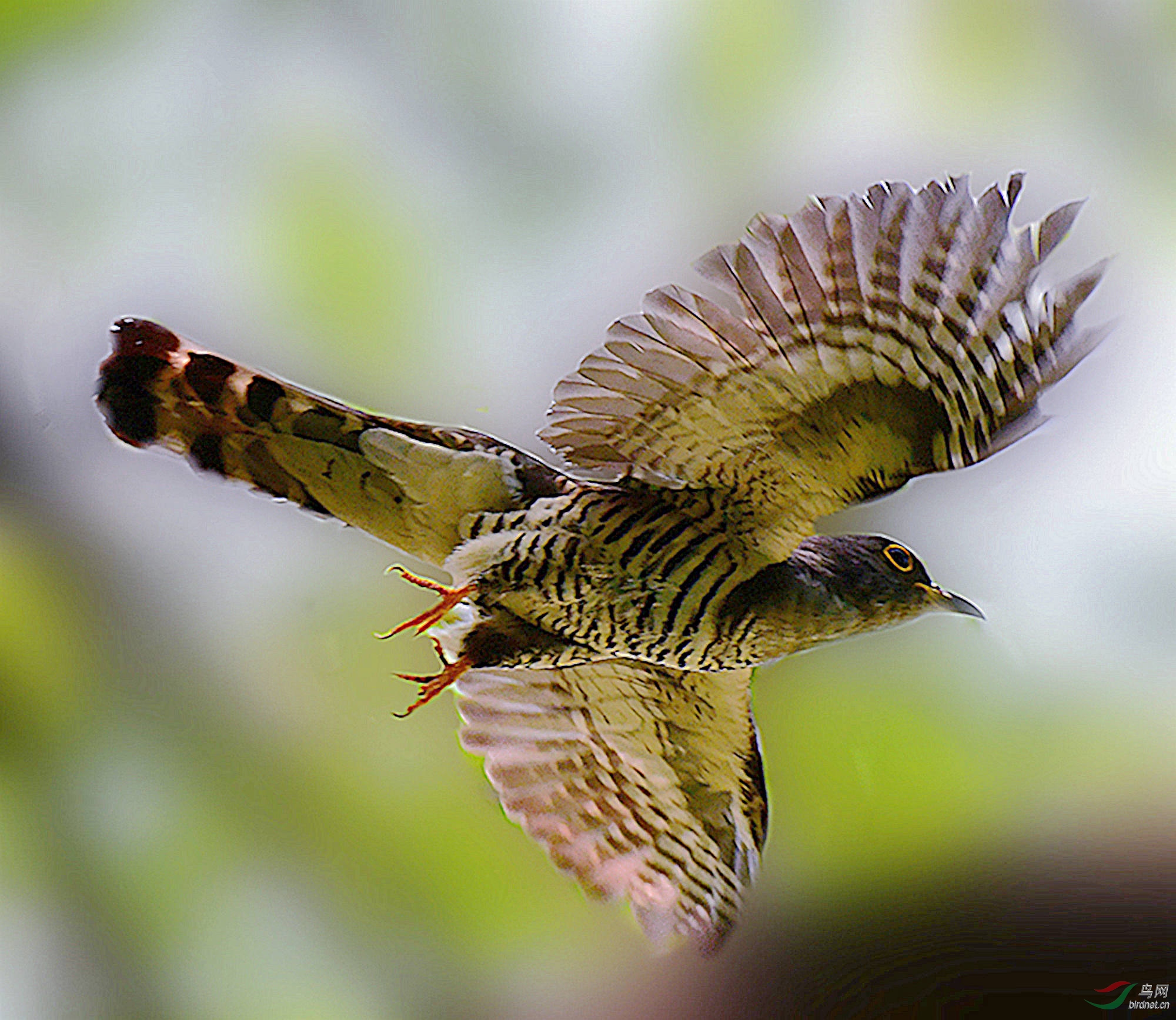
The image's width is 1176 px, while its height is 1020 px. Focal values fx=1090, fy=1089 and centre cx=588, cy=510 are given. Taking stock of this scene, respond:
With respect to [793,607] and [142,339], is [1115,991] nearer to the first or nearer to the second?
[793,607]

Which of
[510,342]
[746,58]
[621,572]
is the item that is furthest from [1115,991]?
[746,58]

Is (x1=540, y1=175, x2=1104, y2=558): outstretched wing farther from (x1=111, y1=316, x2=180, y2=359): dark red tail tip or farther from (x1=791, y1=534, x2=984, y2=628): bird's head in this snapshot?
(x1=111, y1=316, x2=180, y2=359): dark red tail tip

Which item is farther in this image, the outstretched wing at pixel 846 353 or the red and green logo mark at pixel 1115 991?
the red and green logo mark at pixel 1115 991

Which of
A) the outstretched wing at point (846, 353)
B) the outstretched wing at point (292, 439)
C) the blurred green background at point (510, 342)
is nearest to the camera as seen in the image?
the outstretched wing at point (846, 353)

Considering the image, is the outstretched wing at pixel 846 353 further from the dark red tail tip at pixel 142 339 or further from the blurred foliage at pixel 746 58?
the blurred foliage at pixel 746 58

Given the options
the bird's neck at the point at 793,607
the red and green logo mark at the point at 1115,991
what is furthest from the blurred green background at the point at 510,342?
the bird's neck at the point at 793,607

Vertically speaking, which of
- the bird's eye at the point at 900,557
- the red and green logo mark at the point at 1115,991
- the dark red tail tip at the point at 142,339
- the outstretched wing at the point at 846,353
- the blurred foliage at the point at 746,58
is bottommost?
the red and green logo mark at the point at 1115,991

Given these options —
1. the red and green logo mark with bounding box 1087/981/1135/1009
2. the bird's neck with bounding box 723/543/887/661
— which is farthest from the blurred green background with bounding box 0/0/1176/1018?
the bird's neck with bounding box 723/543/887/661
